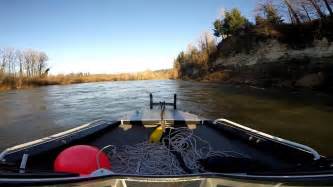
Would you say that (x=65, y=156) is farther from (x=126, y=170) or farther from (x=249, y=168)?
(x=249, y=168)

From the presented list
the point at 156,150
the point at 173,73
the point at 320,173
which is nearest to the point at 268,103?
the point at 156,150

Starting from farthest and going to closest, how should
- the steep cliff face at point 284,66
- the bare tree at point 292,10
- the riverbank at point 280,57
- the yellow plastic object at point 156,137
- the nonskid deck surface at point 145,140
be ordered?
the bare tree at point 292,10 < the riverbank at point 280,57 < the steep cliff face at point 284,66 < the yellow plastic object at point 156,137 < the nonskid deck surface at point 145,140

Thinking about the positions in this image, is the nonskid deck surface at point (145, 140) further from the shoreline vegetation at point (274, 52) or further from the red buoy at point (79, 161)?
the shoreline vegetation at point (274, 52)

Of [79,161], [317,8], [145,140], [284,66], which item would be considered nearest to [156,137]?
[145,140]

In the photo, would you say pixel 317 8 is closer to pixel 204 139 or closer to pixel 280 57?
pixel 280 57

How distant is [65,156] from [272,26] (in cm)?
3235

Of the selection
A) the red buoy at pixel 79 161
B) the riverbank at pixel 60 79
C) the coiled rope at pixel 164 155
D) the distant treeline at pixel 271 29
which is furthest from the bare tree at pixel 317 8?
the riverbank at pixel 60 79

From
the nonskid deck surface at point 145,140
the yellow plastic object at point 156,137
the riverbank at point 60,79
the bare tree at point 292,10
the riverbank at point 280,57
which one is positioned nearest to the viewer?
the nonskid deck surface at point 145,140

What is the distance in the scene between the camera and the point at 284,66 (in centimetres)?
2488

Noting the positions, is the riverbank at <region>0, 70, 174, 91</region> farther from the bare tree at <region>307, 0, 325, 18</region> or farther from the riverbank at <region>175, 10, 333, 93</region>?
the bare tree at <region>307, 0, 325, 18</region>

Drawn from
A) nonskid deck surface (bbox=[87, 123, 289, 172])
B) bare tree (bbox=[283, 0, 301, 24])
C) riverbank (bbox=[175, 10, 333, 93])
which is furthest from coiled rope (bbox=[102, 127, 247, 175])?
bare tree (bbox=[283, 0, 301, 24])

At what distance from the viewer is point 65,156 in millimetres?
3373

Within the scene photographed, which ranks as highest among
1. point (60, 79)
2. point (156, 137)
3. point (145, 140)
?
point (60, 79)

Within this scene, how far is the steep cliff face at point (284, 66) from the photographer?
2028cm
